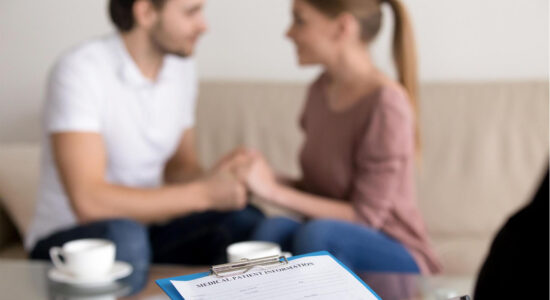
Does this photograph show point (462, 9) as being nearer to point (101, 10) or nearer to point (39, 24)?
point (101, 10)

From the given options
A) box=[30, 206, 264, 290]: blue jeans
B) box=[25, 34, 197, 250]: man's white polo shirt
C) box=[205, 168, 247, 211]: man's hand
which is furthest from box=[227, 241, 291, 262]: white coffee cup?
box=[25, 34, 197, 250]: man's white polo shirt

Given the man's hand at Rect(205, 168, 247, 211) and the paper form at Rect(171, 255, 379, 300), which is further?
the man's hand at Rect(205, 168, 247, 211)

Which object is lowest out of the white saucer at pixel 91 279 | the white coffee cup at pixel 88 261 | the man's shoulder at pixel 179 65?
the white saucer at pixel 91 279

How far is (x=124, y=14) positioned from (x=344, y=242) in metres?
0.90

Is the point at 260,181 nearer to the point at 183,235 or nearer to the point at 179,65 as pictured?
Result: the point at 183,235

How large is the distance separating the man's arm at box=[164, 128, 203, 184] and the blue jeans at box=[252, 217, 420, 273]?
46 centimetres

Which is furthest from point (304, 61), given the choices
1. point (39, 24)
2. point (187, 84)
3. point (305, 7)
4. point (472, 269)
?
point (39, 24)

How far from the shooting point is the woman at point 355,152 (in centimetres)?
158

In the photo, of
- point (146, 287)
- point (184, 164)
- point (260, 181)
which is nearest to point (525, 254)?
point (146, 287)

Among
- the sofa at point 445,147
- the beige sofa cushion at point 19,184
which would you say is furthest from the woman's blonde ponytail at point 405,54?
the beige sofa cushion at point 19,184

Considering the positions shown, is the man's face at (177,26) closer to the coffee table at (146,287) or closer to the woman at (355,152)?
the woman at (355,152)

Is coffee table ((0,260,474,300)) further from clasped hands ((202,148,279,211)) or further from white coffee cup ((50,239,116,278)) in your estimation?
clasped hands ((202,148,279,211))

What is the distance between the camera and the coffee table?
1230 millimetres

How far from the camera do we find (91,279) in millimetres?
1252
